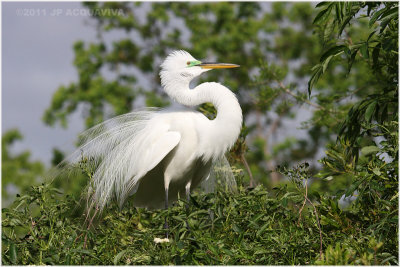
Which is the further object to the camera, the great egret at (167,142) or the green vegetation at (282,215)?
the great egret at (167,142)

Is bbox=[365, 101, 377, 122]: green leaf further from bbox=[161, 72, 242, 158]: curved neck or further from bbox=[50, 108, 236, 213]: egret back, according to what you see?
bbox=[50, 108, 236, 213]: egret back

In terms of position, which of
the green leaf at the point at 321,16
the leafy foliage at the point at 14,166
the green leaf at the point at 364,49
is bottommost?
the leafy foliage at the point at 14,166

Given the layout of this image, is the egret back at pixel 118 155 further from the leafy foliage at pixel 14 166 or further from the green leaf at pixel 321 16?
the leafy foliage at pixel 14 166

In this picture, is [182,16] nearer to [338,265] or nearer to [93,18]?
[93,18]

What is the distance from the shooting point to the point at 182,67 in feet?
12.5

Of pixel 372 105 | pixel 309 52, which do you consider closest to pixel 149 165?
pixel 372 105

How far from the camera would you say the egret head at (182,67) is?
3.77 meters

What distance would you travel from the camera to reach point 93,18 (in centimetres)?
1156

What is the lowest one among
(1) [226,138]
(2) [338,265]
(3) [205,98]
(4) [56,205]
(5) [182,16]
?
(2) [338,265]

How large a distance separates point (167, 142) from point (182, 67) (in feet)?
2.12

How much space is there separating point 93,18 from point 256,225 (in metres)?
10.1

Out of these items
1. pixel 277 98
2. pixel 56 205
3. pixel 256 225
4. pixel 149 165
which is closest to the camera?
pixel 256 225

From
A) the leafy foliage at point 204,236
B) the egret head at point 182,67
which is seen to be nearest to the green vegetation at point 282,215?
the leafy foliage at point 204,236

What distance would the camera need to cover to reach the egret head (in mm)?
3771
